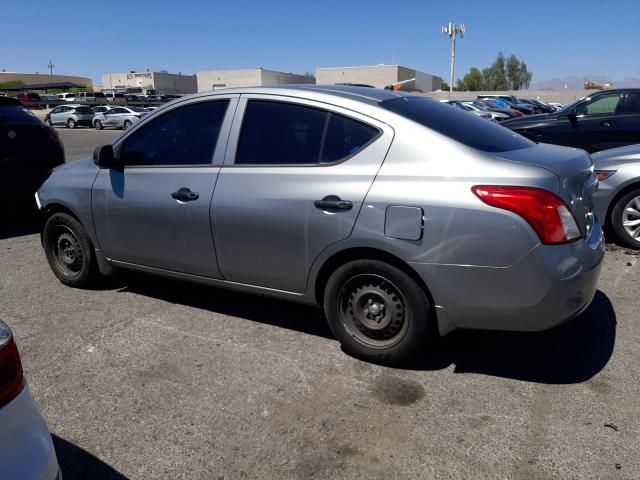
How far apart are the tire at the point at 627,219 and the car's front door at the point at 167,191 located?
14.1 feet

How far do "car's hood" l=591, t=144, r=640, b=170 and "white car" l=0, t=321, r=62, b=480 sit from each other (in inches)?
229

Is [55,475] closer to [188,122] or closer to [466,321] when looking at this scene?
[466,321]

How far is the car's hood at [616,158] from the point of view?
5.79 metres

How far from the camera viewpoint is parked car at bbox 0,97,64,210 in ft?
21.8

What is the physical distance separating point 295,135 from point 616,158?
402 centimetres

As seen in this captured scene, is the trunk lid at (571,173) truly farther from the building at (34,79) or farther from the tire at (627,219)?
the building at (34,79)

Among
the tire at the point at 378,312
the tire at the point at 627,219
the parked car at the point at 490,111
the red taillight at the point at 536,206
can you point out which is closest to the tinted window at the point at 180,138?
the tire at the point at 378,312

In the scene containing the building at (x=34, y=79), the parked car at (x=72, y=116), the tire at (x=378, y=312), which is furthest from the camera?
the building at (x=34, y=79)

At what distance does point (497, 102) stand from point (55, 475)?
3386 cm

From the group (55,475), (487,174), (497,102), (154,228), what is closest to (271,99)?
(154,228)

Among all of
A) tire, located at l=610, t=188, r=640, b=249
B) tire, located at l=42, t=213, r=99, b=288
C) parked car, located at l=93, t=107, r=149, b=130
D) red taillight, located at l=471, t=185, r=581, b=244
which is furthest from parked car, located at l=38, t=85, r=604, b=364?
parked car, located at l=93, t=107, r=149, b=130

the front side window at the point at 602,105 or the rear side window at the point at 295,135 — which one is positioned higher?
the front side window at the point at 602,105

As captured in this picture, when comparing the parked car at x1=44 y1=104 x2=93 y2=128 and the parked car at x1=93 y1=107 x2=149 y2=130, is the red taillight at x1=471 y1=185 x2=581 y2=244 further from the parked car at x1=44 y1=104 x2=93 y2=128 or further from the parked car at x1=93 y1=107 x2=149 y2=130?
the parked car at x1=44 y1=104 x2=93 y2=128

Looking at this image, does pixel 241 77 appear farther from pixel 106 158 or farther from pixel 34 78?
pixel 106 158
